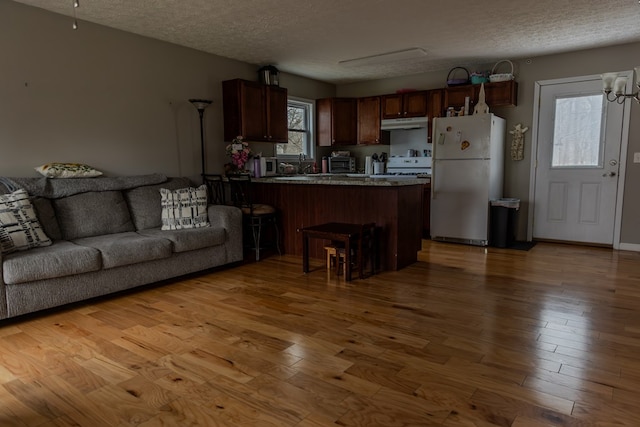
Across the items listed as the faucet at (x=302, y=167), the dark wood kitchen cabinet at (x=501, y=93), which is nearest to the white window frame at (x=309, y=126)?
the faucet at (x=302, y=167)

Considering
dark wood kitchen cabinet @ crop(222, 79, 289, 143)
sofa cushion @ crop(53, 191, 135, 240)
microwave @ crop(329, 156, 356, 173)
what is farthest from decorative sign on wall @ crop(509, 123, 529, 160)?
sofa cushion @ crop(53, 191, 135, 240)

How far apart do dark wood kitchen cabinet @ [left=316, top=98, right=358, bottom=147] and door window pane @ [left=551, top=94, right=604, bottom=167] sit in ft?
9.44

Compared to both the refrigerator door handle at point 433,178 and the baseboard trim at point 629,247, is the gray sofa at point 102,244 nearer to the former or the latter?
the refrigerator door handle at point 433,178

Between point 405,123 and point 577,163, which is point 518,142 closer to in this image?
point 577,163

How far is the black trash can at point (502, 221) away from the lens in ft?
16.6

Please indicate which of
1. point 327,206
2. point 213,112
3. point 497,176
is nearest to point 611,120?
point 497,176

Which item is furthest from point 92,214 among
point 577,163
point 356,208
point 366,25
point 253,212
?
point 577,163

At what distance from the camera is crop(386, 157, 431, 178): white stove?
19.9ft

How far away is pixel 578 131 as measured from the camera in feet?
16.7

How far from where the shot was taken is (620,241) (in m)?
4.92

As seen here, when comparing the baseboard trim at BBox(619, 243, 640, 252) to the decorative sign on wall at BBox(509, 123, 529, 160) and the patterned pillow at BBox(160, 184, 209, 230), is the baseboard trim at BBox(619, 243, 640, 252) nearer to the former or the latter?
the decorative sign on wall at BBox(509, 123, 529, 160)

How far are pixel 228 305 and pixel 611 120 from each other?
16.0 feet

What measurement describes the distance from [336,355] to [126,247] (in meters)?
1.95

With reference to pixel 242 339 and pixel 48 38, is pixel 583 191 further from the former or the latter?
pixel 48 38
